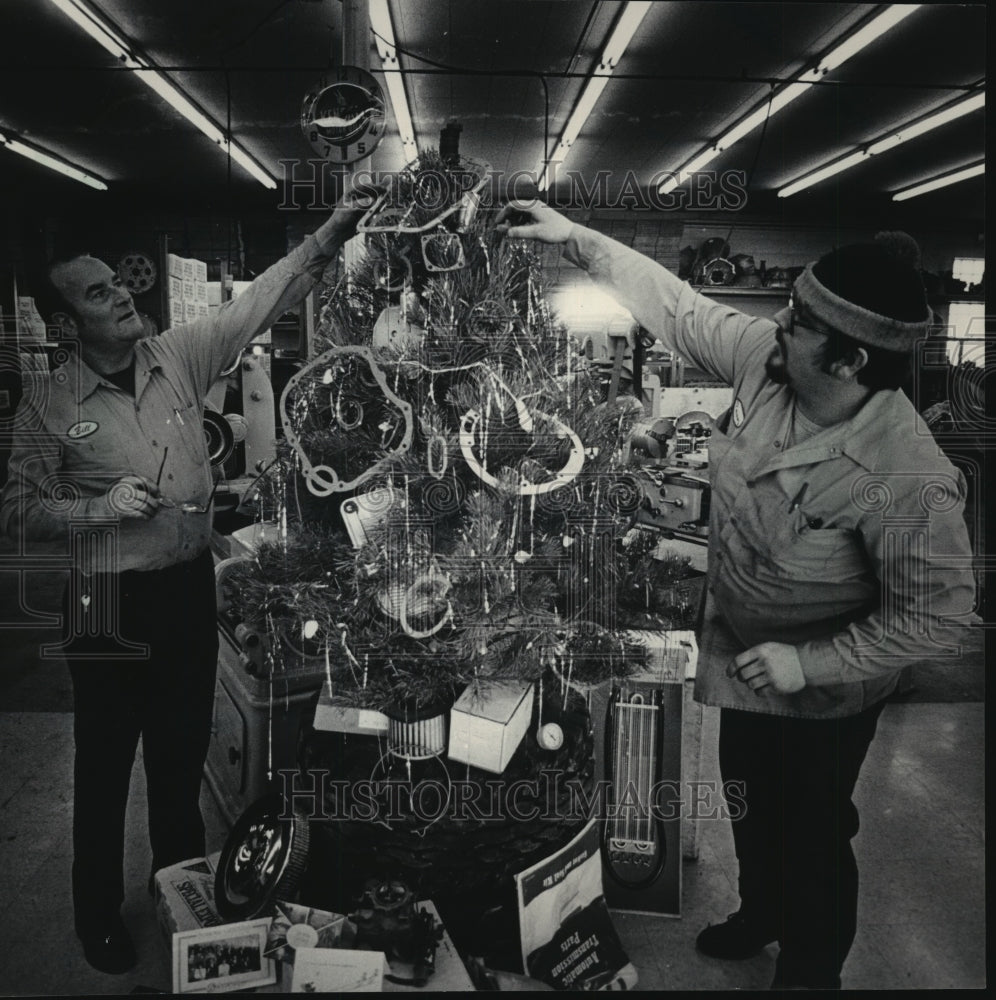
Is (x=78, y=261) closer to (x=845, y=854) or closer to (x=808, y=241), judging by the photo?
(x=808, y=241)

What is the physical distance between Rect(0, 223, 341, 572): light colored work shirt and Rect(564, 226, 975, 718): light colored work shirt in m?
0.68

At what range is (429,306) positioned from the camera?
133 cm

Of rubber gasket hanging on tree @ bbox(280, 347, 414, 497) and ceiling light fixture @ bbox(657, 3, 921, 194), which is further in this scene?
ceiling light fixture @ bbox(657, 3, 921, 194)

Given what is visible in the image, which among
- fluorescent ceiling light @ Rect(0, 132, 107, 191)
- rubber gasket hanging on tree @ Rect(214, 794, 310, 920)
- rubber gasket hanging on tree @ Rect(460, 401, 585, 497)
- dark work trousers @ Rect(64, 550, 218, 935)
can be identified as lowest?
rubber gasket hanging on tree @ Rect(214, 794, 310, 920)

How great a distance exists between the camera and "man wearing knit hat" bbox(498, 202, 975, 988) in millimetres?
1234

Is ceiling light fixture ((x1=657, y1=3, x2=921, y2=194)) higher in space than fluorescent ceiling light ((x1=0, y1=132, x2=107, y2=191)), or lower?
higher

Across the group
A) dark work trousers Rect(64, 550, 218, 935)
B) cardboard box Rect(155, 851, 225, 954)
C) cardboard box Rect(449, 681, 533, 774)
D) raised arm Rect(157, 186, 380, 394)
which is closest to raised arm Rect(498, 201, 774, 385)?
raised arm Rect(157, 186, 380, 394)

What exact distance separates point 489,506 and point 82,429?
0.81 metres

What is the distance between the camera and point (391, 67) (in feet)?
5.82

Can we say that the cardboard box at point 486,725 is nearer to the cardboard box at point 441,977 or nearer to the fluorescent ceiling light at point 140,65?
the cardboard box at point 441,977

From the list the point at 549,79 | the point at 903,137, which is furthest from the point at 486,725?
the point at 903,137

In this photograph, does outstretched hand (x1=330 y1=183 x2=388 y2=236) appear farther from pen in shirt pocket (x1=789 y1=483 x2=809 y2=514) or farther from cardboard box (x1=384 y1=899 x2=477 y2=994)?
cardboard box (x1=384 y1=899 x2=477 y2=994)

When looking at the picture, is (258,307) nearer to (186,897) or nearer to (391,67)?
(391,67)

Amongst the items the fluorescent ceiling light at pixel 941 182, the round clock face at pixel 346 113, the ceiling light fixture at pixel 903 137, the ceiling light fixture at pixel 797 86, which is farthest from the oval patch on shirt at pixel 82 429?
the fluorescent ceiling light at pixel 941 182
